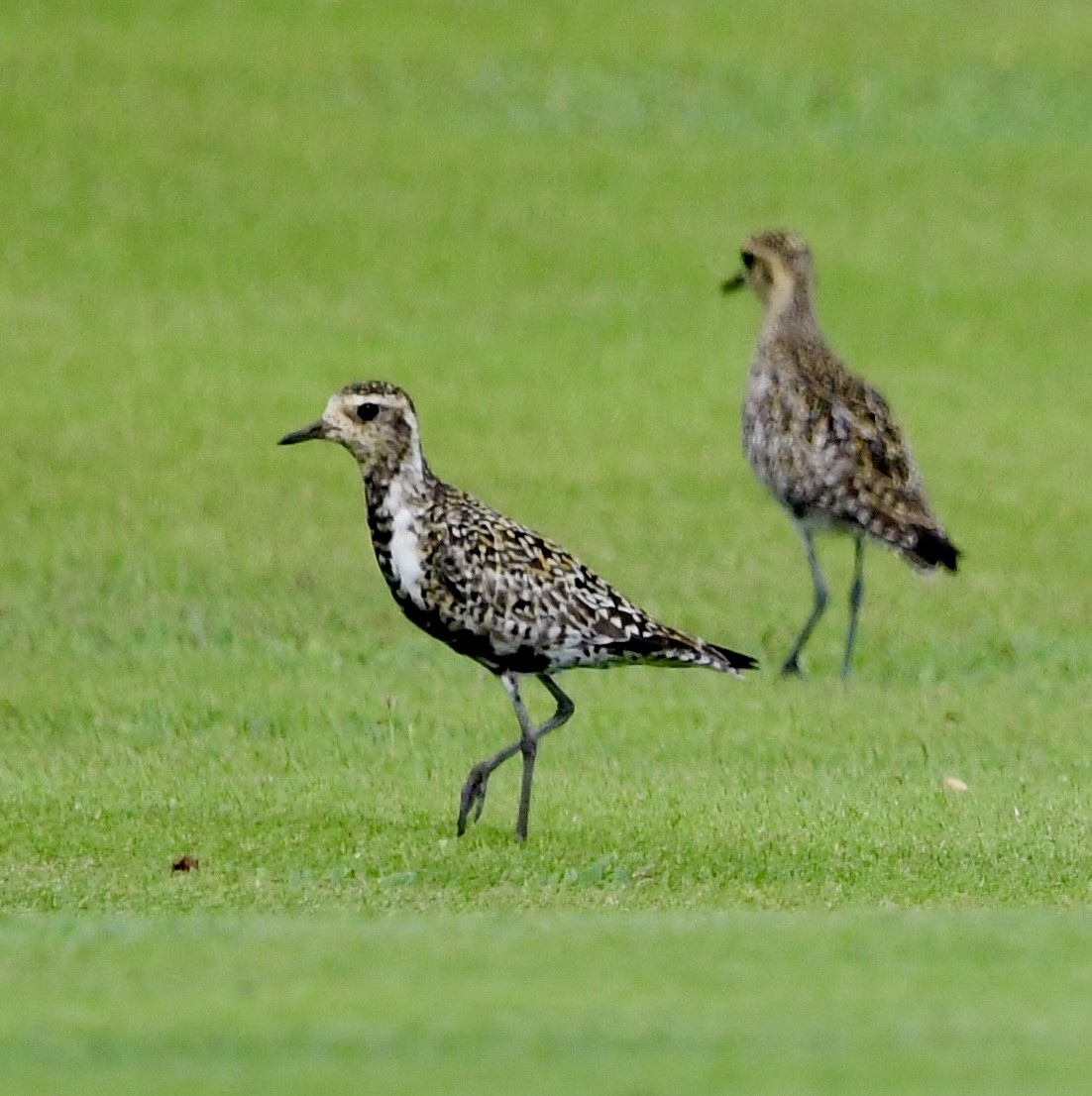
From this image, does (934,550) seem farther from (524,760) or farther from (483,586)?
(483,586)

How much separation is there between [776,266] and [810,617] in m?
2.29

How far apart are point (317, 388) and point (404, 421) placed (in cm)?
1155

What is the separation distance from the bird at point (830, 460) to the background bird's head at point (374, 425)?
435 centimetres

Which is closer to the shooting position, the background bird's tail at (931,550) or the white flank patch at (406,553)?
the white flank patch at (406,553)

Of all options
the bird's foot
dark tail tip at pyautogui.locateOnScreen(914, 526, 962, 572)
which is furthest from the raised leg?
dark tail tip at pyautogui.locateOnScreen(914, 526, 962, 572)

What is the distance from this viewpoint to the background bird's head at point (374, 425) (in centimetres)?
1135

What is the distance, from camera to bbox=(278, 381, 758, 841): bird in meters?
11.1

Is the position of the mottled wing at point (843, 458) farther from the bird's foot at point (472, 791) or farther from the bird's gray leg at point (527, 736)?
the bird's foot at point (472, 791)

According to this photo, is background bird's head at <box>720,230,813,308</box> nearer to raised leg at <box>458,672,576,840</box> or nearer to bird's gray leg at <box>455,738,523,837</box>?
raised leg at <box>458,672,576,840</box>

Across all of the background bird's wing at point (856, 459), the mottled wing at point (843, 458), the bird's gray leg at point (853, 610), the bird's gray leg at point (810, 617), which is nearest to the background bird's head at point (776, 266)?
the mottled wing at point (843, 458)

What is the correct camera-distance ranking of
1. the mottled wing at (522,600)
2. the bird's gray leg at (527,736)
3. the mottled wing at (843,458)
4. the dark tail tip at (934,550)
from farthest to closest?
the mottled wing at (843,458)
the dark tail tip at (934,550)
the bird's gray leg at (527,736)
the mottled wing at (522,600)

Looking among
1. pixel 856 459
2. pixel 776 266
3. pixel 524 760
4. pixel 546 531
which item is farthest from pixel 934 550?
pixel 546 531

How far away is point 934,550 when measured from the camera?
14914mm

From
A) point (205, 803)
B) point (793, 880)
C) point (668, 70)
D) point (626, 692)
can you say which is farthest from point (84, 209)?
point (793, 880)
